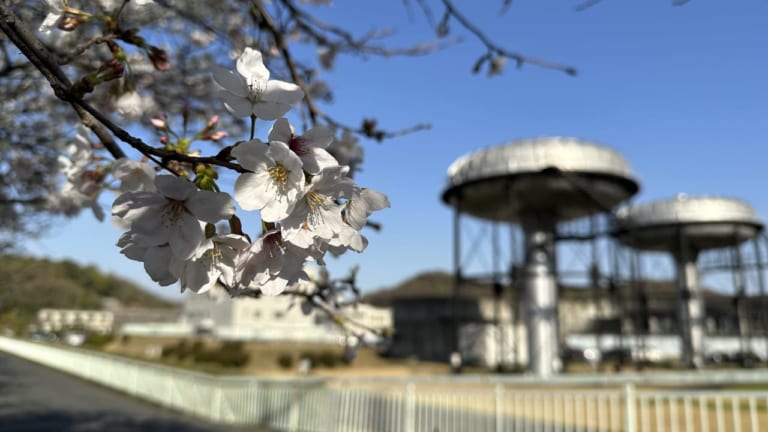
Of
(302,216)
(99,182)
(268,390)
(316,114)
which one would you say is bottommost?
(268,390)

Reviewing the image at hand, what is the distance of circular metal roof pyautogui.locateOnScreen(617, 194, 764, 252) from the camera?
21.6 m

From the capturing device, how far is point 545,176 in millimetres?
16844

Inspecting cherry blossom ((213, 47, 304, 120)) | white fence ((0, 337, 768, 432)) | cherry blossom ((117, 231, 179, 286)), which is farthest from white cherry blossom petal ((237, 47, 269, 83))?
white fence ((0, 337, 768, 432))

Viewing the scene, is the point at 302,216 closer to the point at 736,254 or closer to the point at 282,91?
the point at 282,91

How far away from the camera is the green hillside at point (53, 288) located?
7.86 meters

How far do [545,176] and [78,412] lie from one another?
1401cm

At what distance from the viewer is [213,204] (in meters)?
0.84

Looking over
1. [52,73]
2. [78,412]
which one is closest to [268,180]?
[52,73]

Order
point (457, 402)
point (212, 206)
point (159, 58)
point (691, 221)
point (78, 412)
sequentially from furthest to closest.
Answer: point (691, 221)
point (78, 412)
point (457, 402)
point (159, 58)
point (212, 206)

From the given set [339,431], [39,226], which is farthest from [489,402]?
[39,226]

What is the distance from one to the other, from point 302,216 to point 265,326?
53.9m

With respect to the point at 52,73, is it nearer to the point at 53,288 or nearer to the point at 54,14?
the point at 54,14

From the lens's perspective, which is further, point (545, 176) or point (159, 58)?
point (545, 176)

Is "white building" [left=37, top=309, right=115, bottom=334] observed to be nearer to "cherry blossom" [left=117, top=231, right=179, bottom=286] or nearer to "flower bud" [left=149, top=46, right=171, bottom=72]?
"flower bud" [left=149, top=46, right=171, bottom=72]
